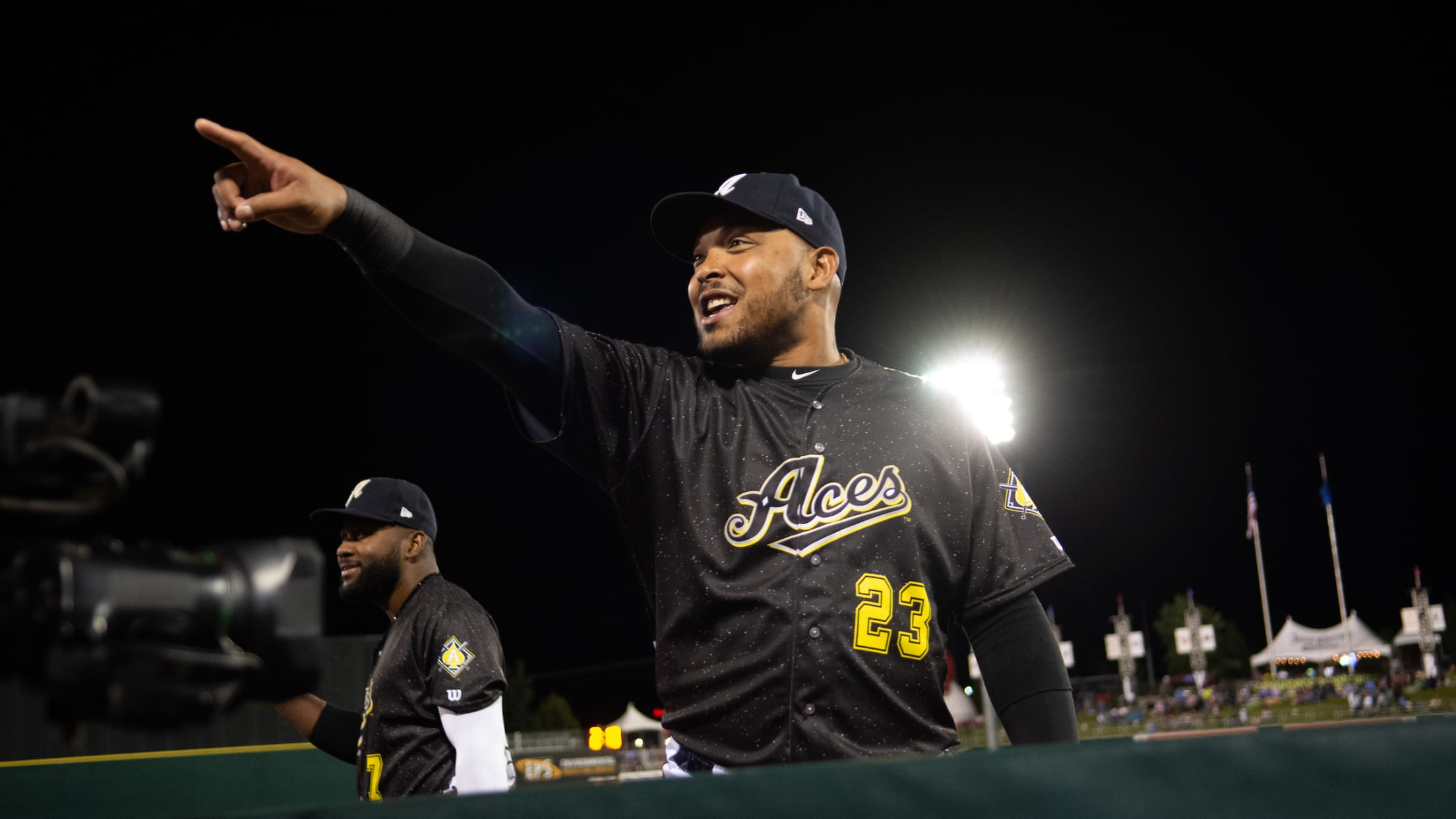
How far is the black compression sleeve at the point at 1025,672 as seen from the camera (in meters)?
2.45

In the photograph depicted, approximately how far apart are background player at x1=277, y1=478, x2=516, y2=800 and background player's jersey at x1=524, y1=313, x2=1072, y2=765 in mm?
1778

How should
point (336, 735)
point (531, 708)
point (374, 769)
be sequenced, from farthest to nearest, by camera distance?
point (531, 708) → point (336, 735) → point (374, 769)

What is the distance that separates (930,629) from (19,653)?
187cm

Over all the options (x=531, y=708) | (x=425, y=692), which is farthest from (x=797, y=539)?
(x=531, y=708)

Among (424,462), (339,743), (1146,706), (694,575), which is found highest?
(424,462)

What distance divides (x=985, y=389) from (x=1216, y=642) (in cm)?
6218

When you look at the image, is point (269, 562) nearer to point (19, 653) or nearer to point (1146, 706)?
point (19, 653)

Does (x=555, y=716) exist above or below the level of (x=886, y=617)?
below

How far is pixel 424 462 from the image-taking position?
2706 cm

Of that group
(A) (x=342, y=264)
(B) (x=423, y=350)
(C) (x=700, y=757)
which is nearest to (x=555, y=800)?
(C) (x=700, y=757)

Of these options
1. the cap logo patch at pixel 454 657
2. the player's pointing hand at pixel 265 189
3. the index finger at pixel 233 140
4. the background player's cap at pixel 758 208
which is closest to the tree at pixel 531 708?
the cap logo patch at pixel 454 657

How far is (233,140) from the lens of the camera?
166 centimetres

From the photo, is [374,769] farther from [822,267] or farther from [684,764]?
[822,267]

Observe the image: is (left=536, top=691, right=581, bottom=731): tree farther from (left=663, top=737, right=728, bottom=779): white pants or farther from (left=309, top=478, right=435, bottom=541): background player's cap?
(left=663, top=737, right=728, bottom=779): white pants
